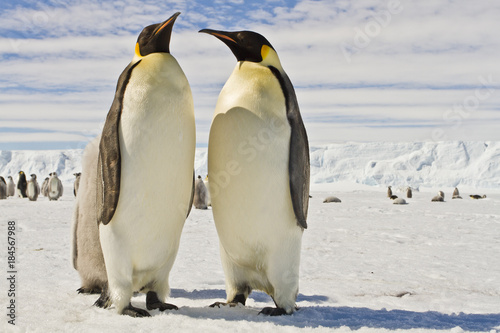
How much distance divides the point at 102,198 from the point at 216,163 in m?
0.71

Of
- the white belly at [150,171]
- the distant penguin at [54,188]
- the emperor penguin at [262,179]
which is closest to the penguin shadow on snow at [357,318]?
the emperor penguin at [262,179]

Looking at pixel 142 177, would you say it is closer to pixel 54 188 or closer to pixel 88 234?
pixel 88 234

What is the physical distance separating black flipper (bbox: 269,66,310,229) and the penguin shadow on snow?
558 millimetres

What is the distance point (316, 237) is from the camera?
23.3 feet

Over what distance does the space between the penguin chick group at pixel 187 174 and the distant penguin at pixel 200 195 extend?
396 inches

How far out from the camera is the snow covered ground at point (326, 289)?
8.22 ft

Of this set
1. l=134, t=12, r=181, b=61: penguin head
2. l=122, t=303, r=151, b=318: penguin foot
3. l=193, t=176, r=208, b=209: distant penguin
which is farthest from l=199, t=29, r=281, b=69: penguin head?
l=193, t=176, r=208, b=209: distant penguin

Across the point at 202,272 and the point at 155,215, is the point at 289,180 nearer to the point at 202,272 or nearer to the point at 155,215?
the point at 155,215

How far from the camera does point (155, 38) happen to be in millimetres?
2863

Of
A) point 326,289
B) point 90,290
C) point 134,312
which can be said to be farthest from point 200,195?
point 134,312

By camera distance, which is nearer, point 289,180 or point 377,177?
point 289,180

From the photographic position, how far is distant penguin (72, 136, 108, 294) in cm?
321

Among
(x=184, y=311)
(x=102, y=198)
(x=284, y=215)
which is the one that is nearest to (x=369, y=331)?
(x=284, y=215)

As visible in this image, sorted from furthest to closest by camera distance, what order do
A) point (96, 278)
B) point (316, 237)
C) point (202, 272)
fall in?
point (316, 237)
point (202, 272)
point (96, 278)
